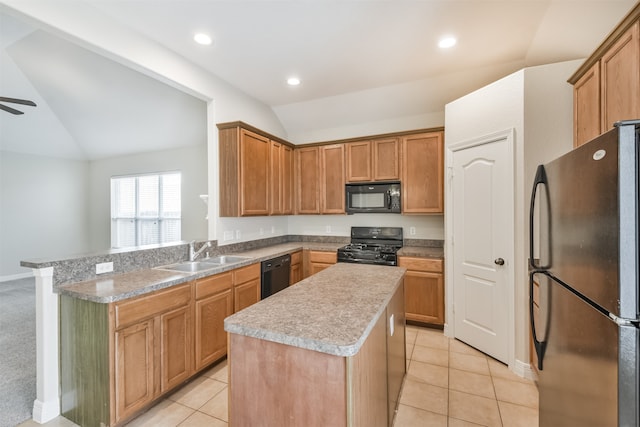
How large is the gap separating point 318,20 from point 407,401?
10.4ft

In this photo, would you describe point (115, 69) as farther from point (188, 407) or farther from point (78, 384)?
point (188, 407)

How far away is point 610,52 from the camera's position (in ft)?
5.96

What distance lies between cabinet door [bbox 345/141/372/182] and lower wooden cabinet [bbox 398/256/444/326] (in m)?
1.33

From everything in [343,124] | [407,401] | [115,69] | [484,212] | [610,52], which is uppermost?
[115,69]

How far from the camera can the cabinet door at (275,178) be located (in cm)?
390

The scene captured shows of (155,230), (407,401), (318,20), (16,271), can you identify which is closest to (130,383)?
(407,401)

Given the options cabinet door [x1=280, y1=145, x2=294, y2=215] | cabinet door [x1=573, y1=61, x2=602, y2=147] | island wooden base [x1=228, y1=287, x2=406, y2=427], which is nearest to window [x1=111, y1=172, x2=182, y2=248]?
cabinet door [x1=280, y1=145, x2=294, y2=215]

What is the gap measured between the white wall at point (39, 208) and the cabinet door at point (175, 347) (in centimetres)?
602

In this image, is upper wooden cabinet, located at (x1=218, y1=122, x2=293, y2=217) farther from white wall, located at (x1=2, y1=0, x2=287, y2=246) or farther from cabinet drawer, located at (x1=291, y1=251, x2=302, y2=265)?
cabinet drawer, located at (x1=291, y1=251, x2=302, y2=265)

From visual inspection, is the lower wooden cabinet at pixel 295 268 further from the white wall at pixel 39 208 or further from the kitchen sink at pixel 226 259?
the white wall at pixel 39 208

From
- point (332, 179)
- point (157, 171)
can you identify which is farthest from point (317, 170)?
point (157, 171)

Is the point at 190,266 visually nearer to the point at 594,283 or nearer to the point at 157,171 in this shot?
the point at 594,283

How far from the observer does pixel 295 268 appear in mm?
3965

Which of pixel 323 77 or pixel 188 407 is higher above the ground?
pixel 323 77
